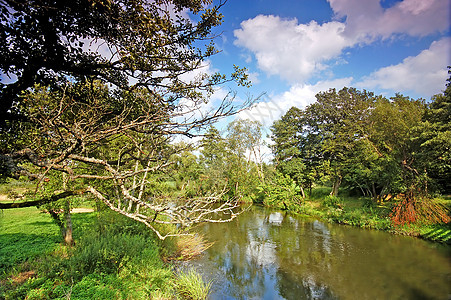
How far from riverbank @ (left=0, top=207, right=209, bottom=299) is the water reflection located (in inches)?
78.0

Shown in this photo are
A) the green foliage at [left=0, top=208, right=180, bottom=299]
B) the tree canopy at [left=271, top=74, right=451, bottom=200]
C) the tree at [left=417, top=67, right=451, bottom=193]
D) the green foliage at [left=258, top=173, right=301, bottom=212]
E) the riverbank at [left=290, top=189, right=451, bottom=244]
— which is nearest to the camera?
the green foliage at [left=0, top=208, right=180, bottom=299]

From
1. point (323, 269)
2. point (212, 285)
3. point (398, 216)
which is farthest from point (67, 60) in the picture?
point (398, 216)

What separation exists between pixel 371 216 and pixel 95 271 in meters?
17.4

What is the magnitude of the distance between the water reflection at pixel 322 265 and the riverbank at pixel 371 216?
2.76 feet

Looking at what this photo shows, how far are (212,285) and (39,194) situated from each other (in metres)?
6.04

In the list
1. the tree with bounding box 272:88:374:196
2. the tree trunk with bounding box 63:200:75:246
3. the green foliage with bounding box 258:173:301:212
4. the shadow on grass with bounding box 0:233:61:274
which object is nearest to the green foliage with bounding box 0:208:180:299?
the shadow on grass with bounding box 0:233:61:274

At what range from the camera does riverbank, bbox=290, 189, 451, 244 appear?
12289mm

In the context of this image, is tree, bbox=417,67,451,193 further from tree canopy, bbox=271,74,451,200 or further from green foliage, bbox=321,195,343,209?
green foliage, bbox=321,195,343,209

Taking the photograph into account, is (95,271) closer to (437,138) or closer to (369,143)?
(437,138)

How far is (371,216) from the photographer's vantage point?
15.6 m

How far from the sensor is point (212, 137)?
392 cm

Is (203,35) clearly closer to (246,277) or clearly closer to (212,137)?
(212,137)

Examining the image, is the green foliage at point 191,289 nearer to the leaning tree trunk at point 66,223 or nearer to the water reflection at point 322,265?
the water reflection at point 322,265

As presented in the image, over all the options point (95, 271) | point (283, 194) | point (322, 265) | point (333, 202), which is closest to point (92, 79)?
point (95, 271)
